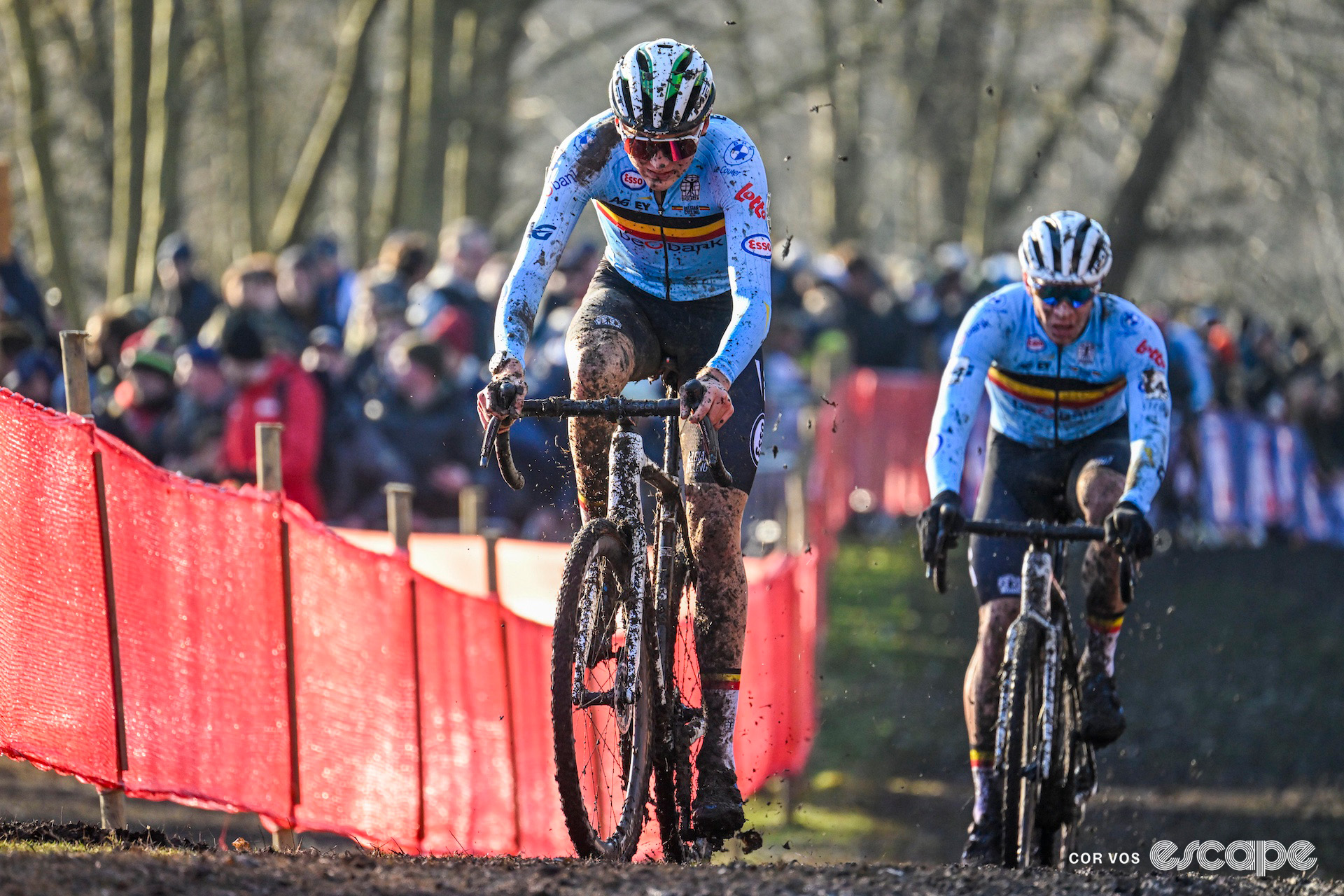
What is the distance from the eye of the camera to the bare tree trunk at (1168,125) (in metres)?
18.5

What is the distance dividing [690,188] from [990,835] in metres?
2.95

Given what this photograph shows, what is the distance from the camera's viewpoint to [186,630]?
7.15 metres

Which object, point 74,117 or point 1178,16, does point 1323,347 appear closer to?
point 1178,16

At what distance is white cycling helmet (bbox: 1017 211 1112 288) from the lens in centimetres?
750

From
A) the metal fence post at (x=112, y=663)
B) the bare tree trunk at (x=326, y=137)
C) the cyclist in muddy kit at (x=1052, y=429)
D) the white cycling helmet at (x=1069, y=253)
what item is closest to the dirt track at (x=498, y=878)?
the metal fence post at (x=112, y=663)

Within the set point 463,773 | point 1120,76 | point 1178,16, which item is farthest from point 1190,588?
point 1120,76

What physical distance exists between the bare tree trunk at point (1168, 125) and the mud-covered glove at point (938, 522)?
11.4 metres

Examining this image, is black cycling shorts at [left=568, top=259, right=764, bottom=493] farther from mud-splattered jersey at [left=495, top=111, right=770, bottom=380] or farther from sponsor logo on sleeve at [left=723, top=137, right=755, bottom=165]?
sponsor logo on sleeve at [left=723, top=137, right=755, bottom=165]

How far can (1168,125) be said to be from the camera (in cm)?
1886

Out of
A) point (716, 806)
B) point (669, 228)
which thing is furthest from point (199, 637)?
point (669, 228)

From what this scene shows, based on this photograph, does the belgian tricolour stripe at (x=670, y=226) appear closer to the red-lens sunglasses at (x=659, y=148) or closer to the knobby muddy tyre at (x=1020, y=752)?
the red-lens sunglasses at (x=659, y=148)

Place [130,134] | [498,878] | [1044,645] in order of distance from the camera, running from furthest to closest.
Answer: [130,134] → [1044,645] → [498,878]

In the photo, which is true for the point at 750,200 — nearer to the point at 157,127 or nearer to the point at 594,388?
the point at 594,388

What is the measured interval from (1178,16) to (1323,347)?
5059 millimetres
